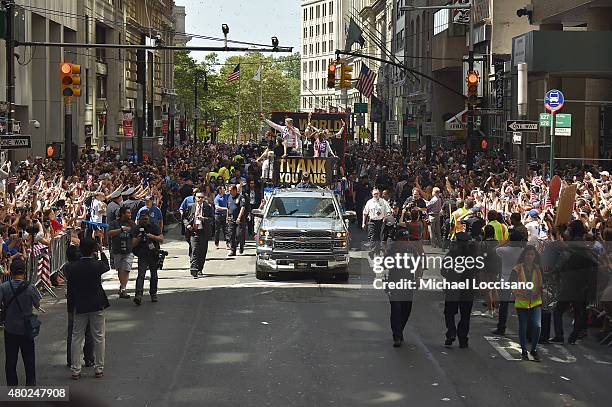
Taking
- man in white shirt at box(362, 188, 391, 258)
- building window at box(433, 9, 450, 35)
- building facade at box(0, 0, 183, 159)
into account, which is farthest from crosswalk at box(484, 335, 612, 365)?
building window at box(433, 9, 450, 35)

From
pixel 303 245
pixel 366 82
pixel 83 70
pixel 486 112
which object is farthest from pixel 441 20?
pixel 303 245

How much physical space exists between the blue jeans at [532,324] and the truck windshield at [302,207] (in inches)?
386

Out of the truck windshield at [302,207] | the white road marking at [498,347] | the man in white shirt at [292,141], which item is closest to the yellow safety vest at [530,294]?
the white road marking at [498,347]

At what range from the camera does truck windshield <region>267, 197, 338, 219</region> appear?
25234 mm

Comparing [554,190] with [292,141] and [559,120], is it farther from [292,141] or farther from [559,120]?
[292,141]

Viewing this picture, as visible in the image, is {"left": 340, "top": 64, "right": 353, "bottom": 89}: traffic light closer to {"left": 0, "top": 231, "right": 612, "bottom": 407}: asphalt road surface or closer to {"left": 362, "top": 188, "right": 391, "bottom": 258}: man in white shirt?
{"left": 362, "top": 188, "right": 391, "bottom": 258}: man in white shirt

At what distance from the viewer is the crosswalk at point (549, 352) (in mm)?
15820

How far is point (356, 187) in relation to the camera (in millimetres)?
37219

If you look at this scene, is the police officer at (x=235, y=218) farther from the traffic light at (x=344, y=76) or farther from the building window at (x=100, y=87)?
the building window at (x=100, y=87)

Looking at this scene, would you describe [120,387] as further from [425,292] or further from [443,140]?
[443,140]

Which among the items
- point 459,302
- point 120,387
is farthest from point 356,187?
point 120,387

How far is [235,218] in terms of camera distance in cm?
2920

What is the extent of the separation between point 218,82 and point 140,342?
129 m

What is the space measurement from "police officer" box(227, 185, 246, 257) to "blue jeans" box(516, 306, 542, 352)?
45.1 feet
